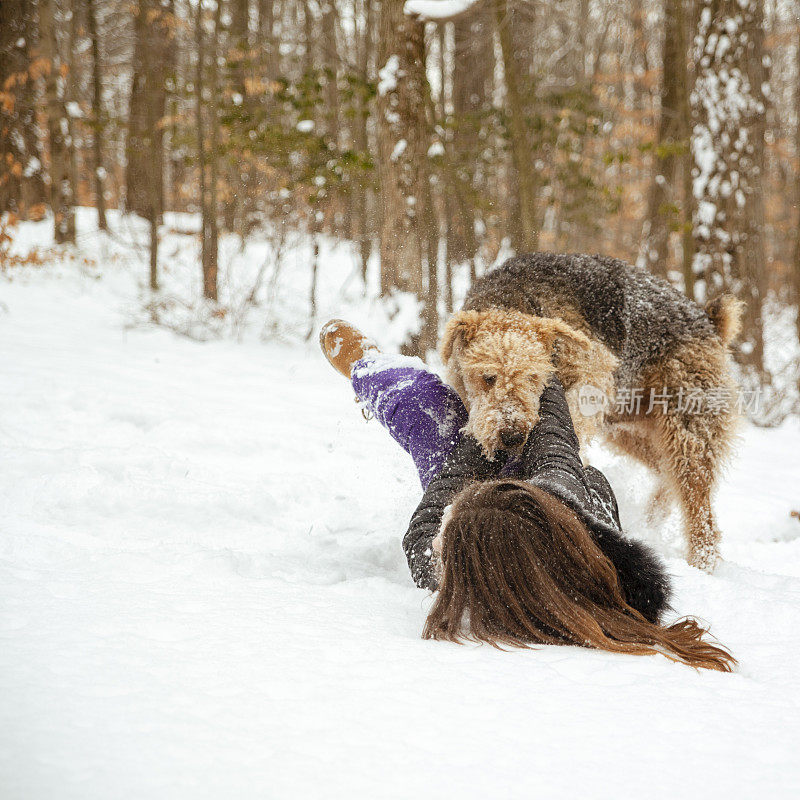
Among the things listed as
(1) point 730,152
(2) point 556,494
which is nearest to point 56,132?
(1) point 730,152

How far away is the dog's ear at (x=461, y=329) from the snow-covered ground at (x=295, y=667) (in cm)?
101

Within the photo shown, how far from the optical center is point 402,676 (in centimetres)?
156

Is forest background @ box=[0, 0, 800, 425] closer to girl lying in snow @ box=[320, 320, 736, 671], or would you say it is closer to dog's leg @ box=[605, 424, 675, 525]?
dog's leg @ box=[605, 424, 675, 525]

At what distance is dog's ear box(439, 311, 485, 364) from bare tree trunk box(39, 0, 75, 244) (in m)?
10.9

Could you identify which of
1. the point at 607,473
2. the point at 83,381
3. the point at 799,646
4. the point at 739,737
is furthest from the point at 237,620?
the point at 83,381

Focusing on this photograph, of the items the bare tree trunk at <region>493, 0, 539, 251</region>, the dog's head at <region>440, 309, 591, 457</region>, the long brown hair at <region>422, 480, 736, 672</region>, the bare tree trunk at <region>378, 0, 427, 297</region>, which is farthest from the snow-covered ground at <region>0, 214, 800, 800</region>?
the bare tree trunk at <region>493, 0, 539, 251</region>

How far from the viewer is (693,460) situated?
3.67 meters

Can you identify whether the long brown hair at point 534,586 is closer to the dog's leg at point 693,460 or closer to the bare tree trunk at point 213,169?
the dog's leg at point 693,460

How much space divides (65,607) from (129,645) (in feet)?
1.17

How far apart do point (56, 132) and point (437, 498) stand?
12.5 m

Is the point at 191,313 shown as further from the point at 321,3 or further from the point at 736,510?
the point at 321,3

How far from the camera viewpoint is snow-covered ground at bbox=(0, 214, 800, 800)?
1.17 m

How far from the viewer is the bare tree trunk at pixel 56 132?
11344 mm

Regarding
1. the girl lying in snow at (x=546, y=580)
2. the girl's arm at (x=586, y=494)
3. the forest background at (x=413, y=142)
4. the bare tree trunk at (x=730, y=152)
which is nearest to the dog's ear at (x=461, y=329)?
the girl's arm at (x=586, y=494)
